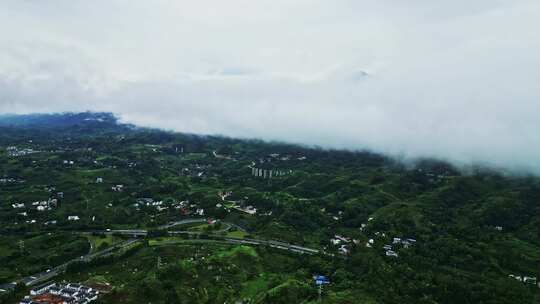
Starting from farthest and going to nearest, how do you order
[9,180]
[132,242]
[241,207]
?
[9,180], [241,207], [132,242]

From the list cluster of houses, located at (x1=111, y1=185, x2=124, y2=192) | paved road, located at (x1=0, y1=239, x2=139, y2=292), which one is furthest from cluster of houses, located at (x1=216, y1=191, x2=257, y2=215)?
paved road, located at (x1=0, y1=239, x2=139, y2=292)

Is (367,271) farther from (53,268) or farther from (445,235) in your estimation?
(53,268)

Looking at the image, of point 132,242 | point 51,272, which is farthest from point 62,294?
point 132,242

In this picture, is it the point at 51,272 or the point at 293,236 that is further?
the point at 293,236

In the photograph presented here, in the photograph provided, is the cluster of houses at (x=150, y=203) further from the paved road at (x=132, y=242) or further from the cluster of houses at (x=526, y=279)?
the cluster of houses at (x=526, y=279)

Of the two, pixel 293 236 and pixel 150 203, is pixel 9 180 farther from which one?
pixel 293 236

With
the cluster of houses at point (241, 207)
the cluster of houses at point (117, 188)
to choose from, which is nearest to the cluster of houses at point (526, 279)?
the cluster of houses at point (241, 207)

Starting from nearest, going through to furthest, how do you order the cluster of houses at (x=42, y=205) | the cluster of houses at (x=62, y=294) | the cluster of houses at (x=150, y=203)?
the cluster of houses at (x=62, y=294), the cluster of houses at (x=42, y=205), the cluster of houses at (x=150, y=203)

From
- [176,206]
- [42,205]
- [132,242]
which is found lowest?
[132,242]

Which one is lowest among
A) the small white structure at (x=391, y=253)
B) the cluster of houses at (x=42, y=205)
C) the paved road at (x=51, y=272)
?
the paved road at (x=51, y=272)
